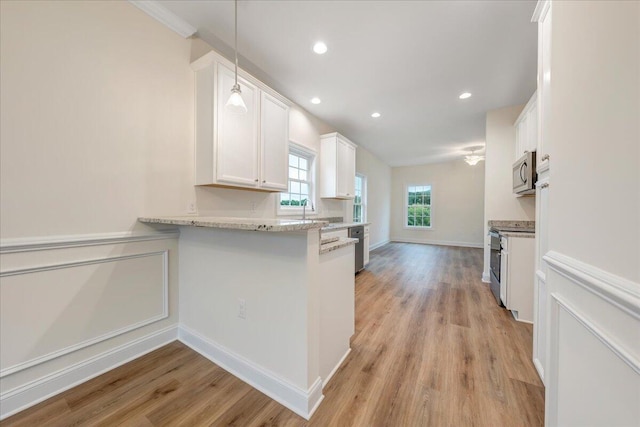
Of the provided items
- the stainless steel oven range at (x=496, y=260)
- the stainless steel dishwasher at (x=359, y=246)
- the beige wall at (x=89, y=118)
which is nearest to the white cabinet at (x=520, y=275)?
the stainless steel oven range at (x=496, y=260)

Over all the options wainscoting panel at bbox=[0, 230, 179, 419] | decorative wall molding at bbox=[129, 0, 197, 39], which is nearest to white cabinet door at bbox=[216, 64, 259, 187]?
decorative wall molding at bbox=[129, 0, 197, 39]

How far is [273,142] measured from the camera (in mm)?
2666

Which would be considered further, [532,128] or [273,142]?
[532,128]

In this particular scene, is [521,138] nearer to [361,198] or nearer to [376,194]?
[361,198]

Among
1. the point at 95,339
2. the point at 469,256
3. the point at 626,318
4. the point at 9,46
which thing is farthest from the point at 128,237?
the point at 469,256

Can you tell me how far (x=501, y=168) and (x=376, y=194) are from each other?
3.66m

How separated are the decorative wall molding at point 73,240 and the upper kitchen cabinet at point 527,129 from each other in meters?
3.88

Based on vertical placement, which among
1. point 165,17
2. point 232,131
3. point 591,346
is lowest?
point 591,346

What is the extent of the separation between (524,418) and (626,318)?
49.3 inches

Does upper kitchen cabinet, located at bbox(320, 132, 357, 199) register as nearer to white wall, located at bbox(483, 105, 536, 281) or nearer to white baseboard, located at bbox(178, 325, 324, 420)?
white wall, located at bbox(483, 105, 536, 281)

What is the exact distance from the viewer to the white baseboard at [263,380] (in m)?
1.35

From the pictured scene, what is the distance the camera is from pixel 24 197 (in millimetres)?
1369

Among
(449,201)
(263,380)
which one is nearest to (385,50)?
(263,380)

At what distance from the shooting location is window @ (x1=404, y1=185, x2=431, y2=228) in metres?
8.08
